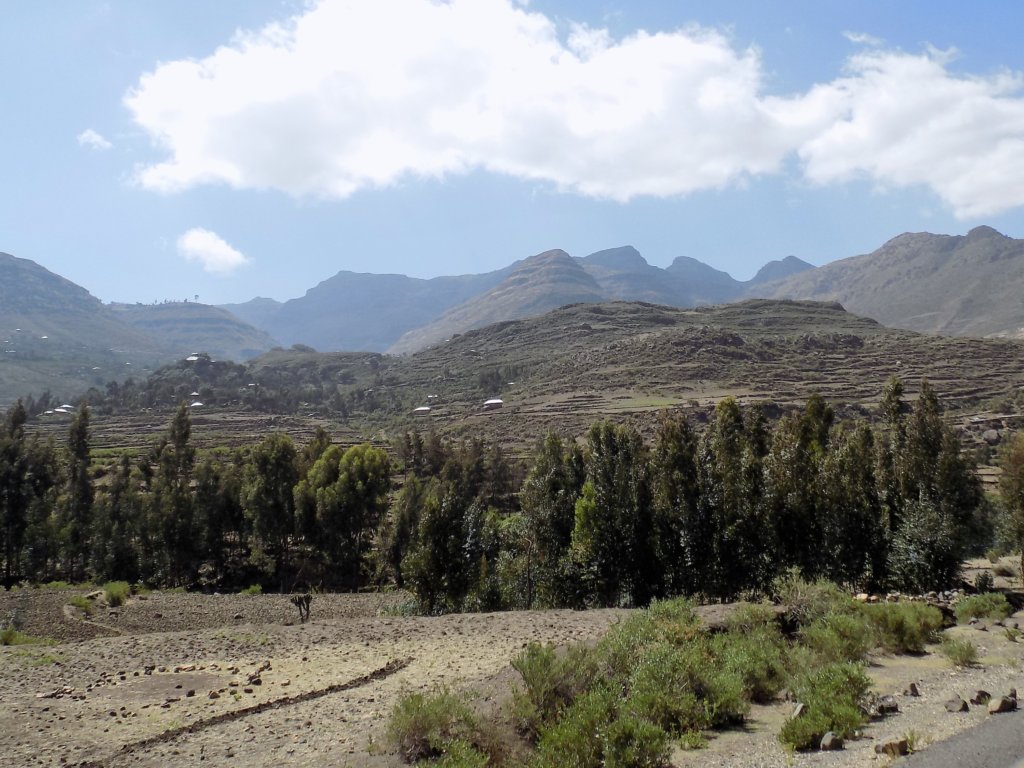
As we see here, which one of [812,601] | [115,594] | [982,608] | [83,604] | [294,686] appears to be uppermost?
[812,601]

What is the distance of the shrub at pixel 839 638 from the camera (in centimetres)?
1678

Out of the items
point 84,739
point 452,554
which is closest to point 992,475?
point 452,554

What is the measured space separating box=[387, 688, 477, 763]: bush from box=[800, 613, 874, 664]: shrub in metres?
9.09

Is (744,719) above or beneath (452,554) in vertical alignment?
above

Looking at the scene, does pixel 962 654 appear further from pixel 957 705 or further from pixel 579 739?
pixel 579 739

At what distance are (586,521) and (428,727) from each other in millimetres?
23000

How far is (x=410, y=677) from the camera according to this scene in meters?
19.6

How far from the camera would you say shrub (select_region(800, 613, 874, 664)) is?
16.8 meters

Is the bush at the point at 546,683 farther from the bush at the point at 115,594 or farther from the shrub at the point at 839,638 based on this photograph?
the bush at the point at 115,594

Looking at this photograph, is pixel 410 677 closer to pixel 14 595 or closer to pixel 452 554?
pixel 452 554

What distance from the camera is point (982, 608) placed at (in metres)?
21.8

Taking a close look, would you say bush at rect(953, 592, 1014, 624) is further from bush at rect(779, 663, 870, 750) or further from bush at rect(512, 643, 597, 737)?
bush at rect(512, 643, 597, 737)

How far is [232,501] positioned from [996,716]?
54678mm

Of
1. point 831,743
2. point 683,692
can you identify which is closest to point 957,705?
point 831,743
